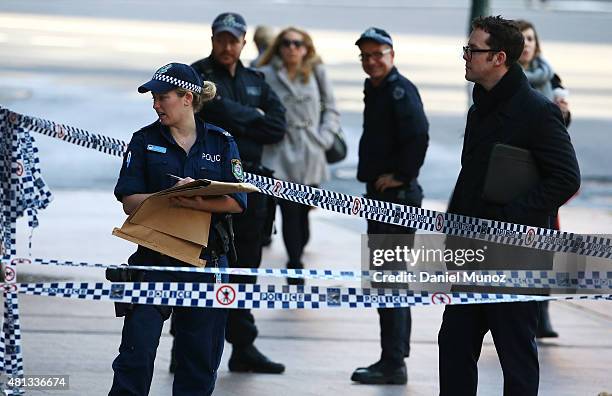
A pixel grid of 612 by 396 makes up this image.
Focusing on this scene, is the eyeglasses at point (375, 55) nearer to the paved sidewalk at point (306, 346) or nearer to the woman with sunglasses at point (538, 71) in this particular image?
the woman with sunglasses at point (538, 71)

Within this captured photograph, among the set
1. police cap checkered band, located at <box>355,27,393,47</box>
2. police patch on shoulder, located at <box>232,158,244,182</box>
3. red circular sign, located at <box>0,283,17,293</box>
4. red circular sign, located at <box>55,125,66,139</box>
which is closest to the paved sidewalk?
red circular sign, located at <box>0,283,17,293</box>

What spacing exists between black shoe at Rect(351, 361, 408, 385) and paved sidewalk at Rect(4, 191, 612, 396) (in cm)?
6

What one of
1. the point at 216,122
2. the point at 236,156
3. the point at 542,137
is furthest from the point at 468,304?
the point at 216,122

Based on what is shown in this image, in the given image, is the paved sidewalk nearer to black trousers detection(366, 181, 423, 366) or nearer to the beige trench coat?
black trousers detection(366, 181, 423, 366)

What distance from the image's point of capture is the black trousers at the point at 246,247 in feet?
24.1

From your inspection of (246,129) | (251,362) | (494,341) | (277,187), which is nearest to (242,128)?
(246,129)

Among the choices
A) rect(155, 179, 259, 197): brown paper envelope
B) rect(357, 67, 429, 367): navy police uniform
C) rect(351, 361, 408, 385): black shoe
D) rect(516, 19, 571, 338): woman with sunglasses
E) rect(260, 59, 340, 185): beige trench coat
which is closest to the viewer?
rect(155, 179, 259, 197): brown paper envelope

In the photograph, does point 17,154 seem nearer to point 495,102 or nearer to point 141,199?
point 141,199

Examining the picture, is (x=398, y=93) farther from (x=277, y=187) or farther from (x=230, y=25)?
(x=277, y=187)

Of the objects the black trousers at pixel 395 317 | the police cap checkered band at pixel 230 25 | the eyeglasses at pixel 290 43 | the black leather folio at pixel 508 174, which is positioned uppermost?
the eyeglasses at pixel 290 43

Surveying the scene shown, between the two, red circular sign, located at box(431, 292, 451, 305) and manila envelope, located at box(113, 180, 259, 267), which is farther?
red circular sign, located at box(431, 292, 451, 305)

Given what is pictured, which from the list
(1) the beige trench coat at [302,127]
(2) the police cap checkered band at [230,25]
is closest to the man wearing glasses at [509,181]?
(2) the police cap checkered band at [230,25]

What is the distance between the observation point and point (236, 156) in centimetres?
573

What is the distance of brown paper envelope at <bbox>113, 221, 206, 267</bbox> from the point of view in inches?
215
